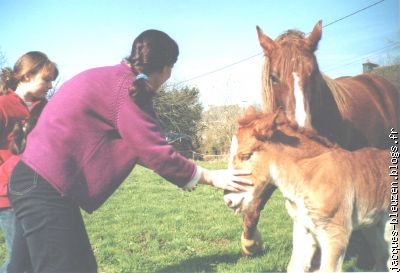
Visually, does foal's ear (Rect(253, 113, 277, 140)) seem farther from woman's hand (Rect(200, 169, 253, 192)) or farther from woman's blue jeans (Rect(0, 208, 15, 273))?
woman's blue jeans (Rect(0, 208, 15, 273))

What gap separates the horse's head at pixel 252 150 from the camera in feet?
6.35

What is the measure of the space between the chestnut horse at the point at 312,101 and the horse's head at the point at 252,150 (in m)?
0.19

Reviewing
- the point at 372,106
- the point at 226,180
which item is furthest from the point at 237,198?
the point at 372,106

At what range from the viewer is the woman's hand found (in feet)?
6.10

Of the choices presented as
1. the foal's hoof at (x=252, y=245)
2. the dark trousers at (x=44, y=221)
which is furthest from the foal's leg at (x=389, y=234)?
the dark trousers at (x=44, y=221)

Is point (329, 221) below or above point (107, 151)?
below

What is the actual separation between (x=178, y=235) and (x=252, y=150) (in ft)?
5.47

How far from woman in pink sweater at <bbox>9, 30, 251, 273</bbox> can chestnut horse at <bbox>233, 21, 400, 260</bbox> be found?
2.13ft

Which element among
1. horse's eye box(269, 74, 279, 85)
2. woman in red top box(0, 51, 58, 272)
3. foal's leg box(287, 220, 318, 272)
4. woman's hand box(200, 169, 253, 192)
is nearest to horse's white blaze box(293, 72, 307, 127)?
horse's eye box(269, 74, 279, 85)

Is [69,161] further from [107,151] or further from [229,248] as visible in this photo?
[229,248]

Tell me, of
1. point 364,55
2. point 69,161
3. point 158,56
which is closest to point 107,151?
point 69,161

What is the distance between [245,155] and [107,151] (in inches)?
24.4

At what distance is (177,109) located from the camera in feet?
9.70

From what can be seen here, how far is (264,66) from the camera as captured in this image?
2285 mm
